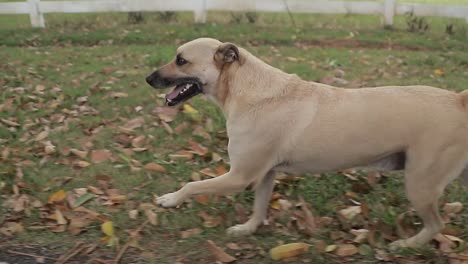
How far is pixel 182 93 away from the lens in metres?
4.49

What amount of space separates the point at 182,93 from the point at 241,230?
117cm

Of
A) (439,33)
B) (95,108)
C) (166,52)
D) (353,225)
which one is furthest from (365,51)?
(353,225)

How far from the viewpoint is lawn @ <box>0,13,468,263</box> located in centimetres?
405

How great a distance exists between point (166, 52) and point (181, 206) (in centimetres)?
545

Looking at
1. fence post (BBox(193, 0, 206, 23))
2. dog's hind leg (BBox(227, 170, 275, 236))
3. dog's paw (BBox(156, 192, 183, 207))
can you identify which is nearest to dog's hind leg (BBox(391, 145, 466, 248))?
dog's hind leg (BBox(227, 170, 275, 236))

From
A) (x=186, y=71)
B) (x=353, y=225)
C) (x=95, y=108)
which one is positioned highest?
(x=186, y=71)

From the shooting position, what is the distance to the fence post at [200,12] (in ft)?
41.8

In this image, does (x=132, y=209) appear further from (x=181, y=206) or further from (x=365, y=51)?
(x=365, y=51)

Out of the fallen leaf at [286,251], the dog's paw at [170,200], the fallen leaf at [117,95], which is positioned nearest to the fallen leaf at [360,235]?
the fallen leaf at [286,251]

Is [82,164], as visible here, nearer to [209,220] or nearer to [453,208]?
[209,220]

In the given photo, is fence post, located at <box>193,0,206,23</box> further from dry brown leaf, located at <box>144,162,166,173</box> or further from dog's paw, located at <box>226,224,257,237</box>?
dog's paw, located at <box>226,224,257,237</box>

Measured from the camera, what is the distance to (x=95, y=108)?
6797 mm

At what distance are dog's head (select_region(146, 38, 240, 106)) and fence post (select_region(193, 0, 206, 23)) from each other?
8.48 metres

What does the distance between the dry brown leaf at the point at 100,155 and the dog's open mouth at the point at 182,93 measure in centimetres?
128
